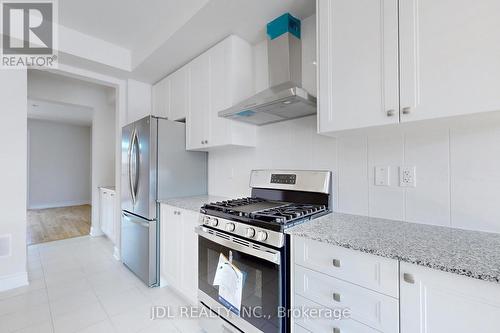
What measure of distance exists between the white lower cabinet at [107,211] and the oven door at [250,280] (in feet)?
8.13

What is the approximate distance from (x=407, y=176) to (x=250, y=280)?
1120mm

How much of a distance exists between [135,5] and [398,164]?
95.2 inches

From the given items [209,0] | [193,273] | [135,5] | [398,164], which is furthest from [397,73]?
[135,5]

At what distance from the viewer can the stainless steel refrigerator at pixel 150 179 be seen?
7.51 feet

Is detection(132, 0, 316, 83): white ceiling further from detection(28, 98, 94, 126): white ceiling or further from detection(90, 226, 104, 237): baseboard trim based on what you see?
detection(28, 98, 94, 126): white ceiling

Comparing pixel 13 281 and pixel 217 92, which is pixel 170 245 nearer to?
pixel 217 92

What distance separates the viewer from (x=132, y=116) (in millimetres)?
3080

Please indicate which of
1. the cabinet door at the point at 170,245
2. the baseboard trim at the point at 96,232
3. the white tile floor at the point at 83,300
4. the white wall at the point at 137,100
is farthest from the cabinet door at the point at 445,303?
the baseboard trim at the point at 96,232

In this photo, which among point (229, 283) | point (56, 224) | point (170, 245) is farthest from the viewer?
point (56, 224)

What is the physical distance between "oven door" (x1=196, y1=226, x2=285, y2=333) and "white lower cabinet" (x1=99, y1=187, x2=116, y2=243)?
2.48 metres

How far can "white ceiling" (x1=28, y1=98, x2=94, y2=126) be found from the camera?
4.98 meters

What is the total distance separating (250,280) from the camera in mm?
1352

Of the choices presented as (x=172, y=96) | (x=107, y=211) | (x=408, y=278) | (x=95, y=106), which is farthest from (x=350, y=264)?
(x=95, y=106)

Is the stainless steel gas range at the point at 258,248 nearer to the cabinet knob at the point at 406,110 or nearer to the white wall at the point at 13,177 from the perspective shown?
the cabinet knob at the point at 406,110
